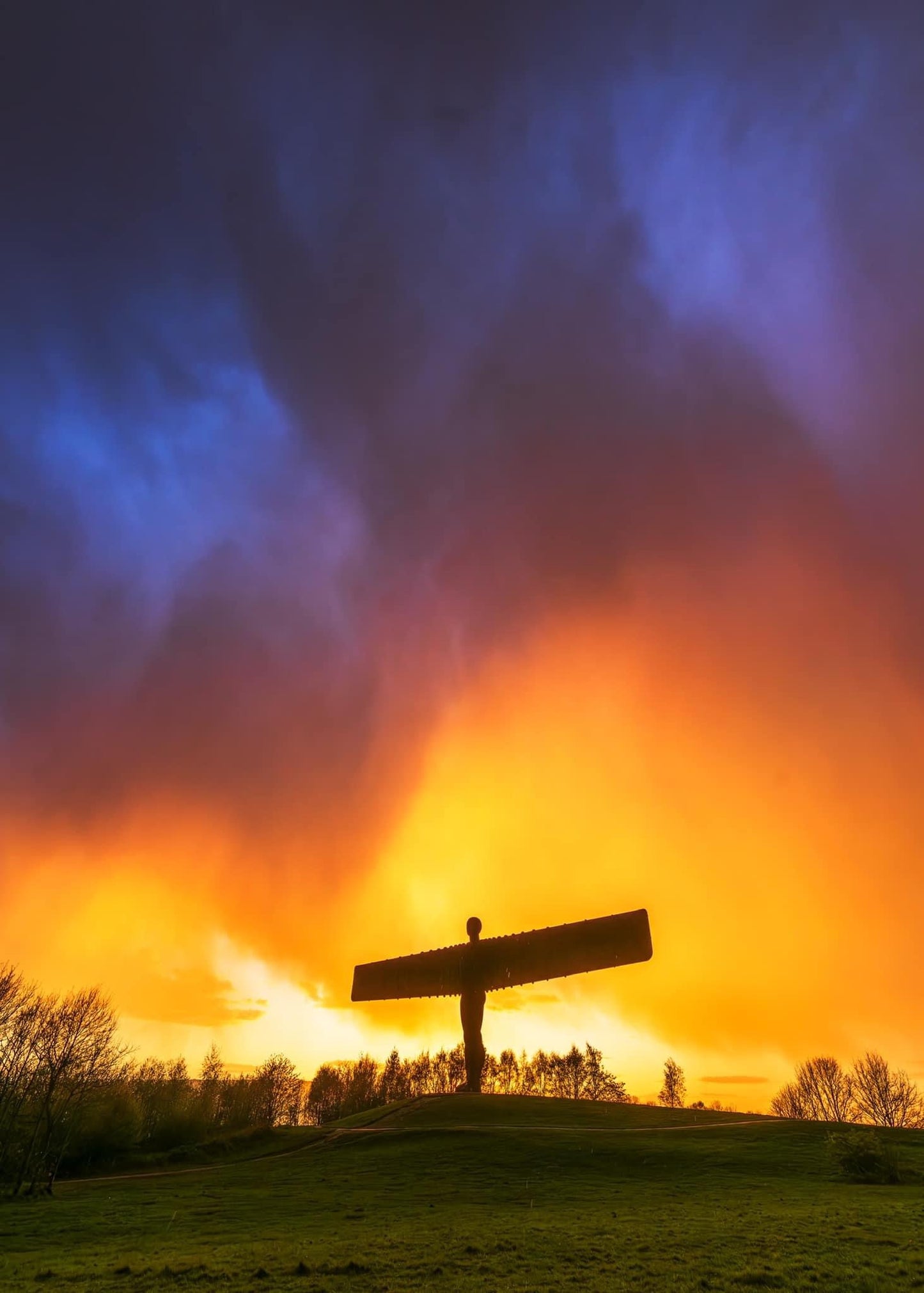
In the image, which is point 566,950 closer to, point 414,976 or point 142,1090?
point 414,976

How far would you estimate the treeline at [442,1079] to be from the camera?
92812 mm

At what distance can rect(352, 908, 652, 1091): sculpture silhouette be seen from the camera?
122ft

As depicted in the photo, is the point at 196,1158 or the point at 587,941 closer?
the point at 196,1158

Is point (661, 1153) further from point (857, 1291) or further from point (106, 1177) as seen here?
point (106, 1177)

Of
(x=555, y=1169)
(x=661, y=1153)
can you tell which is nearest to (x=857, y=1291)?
(x=555, y=1169)

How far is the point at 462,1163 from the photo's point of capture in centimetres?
2734

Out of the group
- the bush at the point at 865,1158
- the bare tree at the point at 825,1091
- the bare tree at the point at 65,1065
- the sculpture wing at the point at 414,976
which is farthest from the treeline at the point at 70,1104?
the bare tree at the point at 825,1091

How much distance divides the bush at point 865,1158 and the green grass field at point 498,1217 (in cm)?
73

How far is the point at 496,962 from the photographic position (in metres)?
41.2

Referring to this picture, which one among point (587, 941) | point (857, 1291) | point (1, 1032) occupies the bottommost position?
point (857, 1291)

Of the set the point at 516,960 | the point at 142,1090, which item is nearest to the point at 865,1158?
the point at 516,960

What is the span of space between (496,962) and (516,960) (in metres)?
1.37

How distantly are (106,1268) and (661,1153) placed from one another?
22.1 meters

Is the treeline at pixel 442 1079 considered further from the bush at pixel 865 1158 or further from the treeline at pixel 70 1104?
the bush at pixel 865 1158
